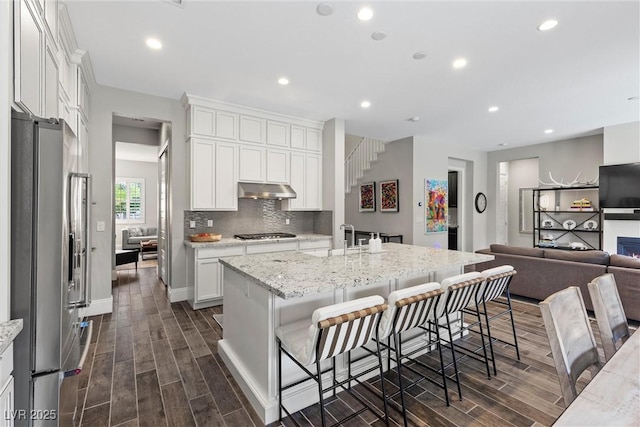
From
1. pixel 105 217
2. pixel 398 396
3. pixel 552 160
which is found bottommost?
pixel 398 396

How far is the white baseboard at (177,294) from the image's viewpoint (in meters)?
4.29

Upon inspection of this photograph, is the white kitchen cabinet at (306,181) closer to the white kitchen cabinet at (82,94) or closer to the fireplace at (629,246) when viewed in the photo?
the white kitchen cabinet at (82,94)

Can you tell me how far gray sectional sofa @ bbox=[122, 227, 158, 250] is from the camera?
8016mm

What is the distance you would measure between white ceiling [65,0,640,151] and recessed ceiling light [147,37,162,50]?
59 millimetres

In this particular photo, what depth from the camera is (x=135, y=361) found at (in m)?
2.65

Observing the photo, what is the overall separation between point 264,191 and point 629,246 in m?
6.60

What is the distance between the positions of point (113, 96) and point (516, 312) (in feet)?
19.3

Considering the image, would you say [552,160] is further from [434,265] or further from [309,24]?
[309,24]

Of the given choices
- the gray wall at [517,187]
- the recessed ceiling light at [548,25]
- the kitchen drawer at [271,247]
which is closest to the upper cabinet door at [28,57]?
the kitchen drawer at [271,247]

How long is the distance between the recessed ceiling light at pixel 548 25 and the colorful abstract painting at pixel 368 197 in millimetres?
4734

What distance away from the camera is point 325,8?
2.35 m

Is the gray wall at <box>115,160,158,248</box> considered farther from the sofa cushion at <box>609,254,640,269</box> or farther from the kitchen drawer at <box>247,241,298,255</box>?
the sofa cushion at <box>609,254,640,269</box>

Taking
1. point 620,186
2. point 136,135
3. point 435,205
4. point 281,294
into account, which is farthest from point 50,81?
point 620,186

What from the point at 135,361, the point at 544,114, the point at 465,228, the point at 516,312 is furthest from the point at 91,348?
the point at 465,228
